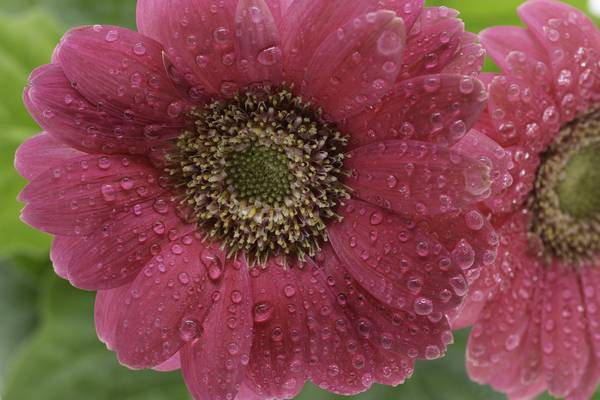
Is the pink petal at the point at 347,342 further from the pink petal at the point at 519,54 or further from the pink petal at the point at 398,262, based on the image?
the pink petal at the point at 519,54

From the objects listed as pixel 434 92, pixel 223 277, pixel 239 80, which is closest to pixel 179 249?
pixel 223 277

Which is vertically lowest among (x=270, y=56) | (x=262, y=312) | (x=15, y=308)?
(x=15, y=308)

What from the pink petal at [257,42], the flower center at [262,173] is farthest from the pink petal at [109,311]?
the pink petal at [257,42]

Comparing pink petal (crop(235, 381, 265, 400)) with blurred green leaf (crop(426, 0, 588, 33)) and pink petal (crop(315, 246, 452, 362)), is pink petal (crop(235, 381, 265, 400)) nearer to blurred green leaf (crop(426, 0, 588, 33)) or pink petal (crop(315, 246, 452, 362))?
pink petal (crop(315, 246, 452, 362))

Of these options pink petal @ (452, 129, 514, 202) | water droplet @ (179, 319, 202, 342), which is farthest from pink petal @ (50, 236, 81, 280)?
pink petal @ (452, 129, 514, 202)

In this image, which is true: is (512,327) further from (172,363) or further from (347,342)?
(172,363)

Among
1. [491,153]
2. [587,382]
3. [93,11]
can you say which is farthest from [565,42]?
[93,11]
